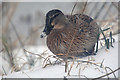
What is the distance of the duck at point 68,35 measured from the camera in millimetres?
1857

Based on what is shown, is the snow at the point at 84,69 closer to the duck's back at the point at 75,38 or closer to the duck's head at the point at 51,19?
the duck's back at the point at 75,38

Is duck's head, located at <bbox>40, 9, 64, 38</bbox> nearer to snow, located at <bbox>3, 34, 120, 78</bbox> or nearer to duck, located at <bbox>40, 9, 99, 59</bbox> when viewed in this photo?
duck, located at <bbox>40, 9, 99, 59</bbox>

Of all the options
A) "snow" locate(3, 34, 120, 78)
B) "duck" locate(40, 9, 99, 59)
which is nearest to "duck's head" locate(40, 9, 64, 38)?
"duck" locate(40, 9, 99, 59)

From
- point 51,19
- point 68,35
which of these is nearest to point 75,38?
point 68,35

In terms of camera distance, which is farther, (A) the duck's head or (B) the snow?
(A) the duck's head

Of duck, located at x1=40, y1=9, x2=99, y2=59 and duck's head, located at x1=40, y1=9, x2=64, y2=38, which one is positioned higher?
duck's head, located at x1=40, y1=9, x2=64, y2=38

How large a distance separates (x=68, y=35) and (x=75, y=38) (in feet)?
0.20

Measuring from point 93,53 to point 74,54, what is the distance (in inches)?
7.0

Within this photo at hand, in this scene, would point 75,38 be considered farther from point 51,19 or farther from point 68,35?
point 51,19

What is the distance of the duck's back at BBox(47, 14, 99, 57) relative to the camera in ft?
6.18

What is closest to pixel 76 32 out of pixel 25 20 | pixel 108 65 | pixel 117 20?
pixel 108 65

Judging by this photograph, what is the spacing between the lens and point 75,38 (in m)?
1.89

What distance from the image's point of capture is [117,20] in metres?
3.14

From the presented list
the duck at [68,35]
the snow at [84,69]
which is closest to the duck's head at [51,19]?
the duck at [68,35]
